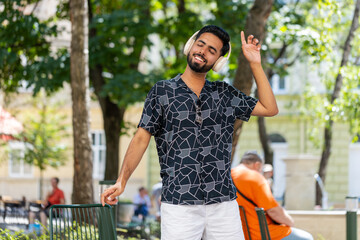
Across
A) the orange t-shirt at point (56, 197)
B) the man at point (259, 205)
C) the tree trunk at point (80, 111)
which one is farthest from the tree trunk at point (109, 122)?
the man at point (259, 205)

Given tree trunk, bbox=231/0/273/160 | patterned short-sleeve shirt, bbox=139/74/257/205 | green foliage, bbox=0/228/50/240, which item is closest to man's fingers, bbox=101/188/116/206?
patterned short-sleeve shirt, bbox=139/74/257/205

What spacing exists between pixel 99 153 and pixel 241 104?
2924 cm

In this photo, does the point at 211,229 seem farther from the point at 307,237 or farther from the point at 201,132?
the point at 307,237

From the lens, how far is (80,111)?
998 cm

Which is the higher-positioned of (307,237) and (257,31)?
(257,31)

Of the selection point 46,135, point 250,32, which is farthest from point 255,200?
point 46,135

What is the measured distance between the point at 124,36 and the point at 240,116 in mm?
11867

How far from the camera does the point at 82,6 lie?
10.0 m

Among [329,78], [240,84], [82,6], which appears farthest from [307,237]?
[329,78]

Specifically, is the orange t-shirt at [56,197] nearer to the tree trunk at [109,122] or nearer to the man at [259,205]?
the tree trunk at [109,122]

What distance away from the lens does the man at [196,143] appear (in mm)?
3527

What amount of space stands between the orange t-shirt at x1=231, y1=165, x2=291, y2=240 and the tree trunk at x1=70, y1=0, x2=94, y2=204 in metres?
4.12

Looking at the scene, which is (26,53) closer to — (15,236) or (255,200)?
(15,236)

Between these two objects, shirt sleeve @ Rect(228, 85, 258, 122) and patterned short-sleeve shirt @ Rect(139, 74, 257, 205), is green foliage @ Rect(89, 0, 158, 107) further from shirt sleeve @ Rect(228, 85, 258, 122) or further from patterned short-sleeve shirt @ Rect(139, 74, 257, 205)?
patterned short-sleeve shirt @ Rect(139, 74, 257, 205)
